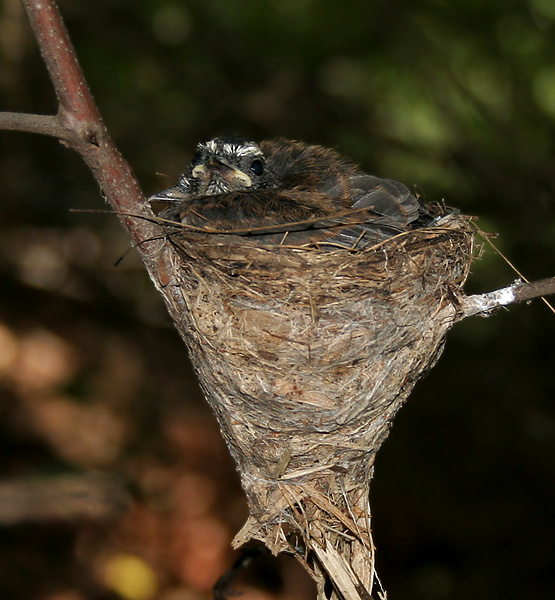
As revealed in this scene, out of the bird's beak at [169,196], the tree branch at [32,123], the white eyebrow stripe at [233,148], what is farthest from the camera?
the white eyebrow stripe at [233,148]

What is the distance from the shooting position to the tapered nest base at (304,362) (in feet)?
9.85

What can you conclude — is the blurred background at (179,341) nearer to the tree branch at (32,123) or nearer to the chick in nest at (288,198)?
the chick in nest at (288,198)

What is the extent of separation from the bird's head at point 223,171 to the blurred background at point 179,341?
233 cm

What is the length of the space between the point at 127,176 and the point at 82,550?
5.06m

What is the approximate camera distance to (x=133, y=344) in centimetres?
798

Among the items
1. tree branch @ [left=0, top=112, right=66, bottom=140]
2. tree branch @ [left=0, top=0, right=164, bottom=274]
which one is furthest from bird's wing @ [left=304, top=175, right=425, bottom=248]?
tree branch @ [left=0, top=112, right=66, bottom=140]

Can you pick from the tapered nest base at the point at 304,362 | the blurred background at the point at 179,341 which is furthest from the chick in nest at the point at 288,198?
the blurred background at the point at 179,341

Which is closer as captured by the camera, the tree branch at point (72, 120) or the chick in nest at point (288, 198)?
the tree branch at point (72, 120)

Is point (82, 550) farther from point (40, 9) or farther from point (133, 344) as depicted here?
point (40, 9)

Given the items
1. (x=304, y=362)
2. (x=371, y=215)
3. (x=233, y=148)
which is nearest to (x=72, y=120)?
(x=304, y=362)

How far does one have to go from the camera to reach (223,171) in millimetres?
4109

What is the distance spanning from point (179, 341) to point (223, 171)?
4.14 meters

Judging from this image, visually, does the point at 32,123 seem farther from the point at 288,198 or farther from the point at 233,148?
the point at 233,148

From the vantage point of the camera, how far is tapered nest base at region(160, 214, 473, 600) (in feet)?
9.85
